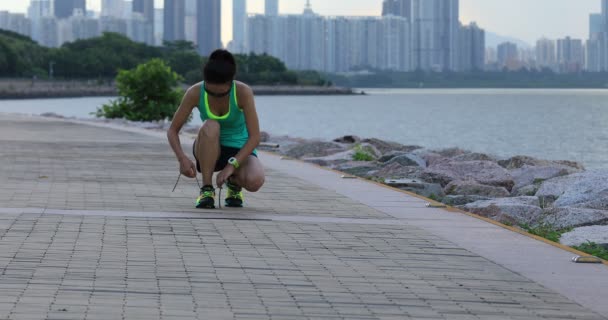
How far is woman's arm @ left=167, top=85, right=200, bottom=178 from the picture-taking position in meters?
10.2

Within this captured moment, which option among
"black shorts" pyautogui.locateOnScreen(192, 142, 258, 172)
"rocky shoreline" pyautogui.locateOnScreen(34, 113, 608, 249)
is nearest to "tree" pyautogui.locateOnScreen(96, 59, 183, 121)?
"rocky shoreline" pyautogui.locateOnScreen(34, 113, 608, 249)

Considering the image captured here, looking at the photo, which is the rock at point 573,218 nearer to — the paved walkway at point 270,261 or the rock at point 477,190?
the paved walkway at point 270,261

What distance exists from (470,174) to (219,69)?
8888 millimetres

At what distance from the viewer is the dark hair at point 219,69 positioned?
10.1 meters

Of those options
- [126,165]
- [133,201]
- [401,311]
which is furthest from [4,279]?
[126,165]

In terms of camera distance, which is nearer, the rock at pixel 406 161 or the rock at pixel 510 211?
the rock at pixel 510 211

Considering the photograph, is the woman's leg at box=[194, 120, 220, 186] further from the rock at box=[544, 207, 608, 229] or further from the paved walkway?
the rock at box=[544, 207, 608, 229]

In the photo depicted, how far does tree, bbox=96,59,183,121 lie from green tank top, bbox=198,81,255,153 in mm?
30853

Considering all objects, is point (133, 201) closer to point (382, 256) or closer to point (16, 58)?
point (382, 256)

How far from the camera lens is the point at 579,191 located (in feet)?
46.2

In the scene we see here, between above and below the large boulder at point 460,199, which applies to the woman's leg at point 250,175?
above

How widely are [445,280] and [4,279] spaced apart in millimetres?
2450

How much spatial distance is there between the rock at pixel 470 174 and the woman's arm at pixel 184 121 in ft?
22.8

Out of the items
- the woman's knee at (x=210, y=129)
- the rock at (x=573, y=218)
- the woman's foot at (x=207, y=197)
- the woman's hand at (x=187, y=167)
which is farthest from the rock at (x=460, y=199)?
the woman's hand at (x=187, y=167)
